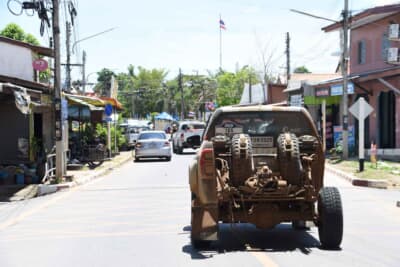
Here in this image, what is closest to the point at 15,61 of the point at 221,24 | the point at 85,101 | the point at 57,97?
the point at 85,101

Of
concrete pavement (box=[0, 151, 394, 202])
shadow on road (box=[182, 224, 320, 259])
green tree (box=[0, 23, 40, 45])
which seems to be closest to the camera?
shadow on road (box=[182, 224, 320, 259])

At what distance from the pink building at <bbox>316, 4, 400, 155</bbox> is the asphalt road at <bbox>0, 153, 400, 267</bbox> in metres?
12.4

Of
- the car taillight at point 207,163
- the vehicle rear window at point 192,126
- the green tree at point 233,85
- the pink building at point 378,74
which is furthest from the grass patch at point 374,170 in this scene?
the green tree at point 233,85

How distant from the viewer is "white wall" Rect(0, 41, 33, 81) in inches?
991

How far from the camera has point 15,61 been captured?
25.9 metres

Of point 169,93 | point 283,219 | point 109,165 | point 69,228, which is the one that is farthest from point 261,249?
point 169,93

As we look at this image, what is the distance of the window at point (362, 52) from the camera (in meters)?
33.0

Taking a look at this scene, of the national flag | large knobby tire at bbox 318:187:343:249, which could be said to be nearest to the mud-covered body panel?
large knobby tire at bbox 318:187:343:249

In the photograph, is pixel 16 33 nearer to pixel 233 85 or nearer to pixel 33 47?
pixel 33 47

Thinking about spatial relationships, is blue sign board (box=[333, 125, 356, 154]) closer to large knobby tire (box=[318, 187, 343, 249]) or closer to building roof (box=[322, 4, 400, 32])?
building roof (box=[322, 4, 400, 32])

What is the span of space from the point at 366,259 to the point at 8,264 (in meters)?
4.55

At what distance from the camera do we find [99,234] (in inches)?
410

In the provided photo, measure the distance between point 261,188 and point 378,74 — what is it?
20868mm

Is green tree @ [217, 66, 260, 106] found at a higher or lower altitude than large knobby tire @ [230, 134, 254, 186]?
higher
